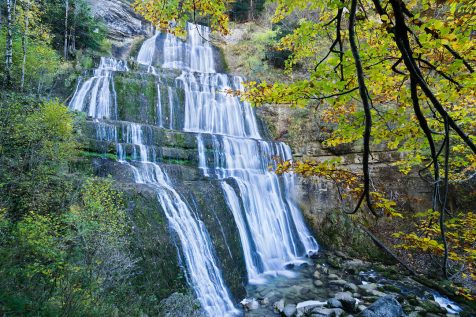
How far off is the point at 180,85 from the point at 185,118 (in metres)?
2.10

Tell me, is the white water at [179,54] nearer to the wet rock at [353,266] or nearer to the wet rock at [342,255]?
the wet rock at [342,255]

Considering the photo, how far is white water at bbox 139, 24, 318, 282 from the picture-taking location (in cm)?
989

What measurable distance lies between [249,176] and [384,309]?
6795mm

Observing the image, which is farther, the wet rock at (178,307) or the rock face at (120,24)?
the rock face at (120,24)

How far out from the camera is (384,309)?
21.9 feet

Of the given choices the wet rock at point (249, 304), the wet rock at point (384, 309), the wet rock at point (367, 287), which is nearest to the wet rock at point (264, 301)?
the wet rock at point (249, 304)

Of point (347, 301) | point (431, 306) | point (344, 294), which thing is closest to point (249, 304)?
point (347, 301)

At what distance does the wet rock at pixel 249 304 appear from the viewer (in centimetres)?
704

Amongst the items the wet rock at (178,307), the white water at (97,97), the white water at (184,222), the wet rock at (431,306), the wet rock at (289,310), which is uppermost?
the white water at (97,97)

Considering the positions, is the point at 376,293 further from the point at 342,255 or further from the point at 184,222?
the point at 184,222

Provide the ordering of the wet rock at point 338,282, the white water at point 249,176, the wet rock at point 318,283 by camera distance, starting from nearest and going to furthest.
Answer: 1. the wet rock at point 318,283
2. the wet rock at point 338,282
3. the white water at point 249,176

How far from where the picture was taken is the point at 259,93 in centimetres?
346

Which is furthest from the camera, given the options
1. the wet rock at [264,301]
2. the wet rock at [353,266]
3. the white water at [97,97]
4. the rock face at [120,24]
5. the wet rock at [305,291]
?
the rock face at [120,24]

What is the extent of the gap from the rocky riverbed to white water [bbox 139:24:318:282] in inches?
34.7
